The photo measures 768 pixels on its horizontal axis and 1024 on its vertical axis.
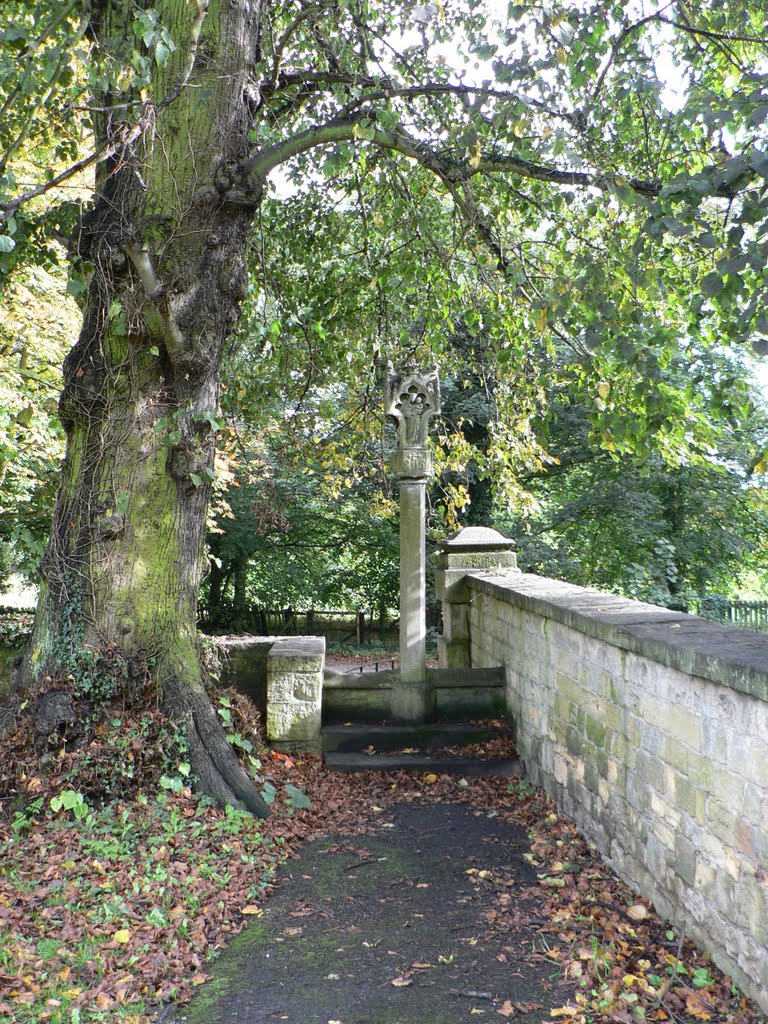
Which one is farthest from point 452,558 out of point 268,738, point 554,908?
point 554,908

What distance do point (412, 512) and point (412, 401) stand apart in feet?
3.22

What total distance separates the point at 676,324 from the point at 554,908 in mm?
4562

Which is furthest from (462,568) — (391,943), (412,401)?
(391,943)

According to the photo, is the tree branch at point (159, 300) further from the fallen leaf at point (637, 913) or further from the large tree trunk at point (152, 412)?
the fallen leaf at point (637, 913)

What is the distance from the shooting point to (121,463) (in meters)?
5.41

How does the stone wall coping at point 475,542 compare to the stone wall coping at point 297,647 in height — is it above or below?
above

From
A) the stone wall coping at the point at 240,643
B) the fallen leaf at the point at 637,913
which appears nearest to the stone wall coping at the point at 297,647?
the stone wall coping at the point at 240,643

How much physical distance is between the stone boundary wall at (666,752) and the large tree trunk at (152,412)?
2158 mm

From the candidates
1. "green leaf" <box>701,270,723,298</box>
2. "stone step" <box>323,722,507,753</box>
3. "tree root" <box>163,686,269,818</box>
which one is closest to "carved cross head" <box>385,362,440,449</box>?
"stone step" <box>323,722,507,753</box>

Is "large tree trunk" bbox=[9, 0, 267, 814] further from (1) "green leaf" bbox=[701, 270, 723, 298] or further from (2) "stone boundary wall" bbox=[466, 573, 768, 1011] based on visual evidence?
(1) "green leaf" bbox=[701, 270, 723, 298]

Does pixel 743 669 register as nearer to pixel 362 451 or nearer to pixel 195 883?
pixel 195 883

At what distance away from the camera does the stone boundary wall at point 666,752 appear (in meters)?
3.32

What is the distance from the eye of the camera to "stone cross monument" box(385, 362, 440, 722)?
7.35 m

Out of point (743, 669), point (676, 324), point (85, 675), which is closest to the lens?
point (743, 669)
